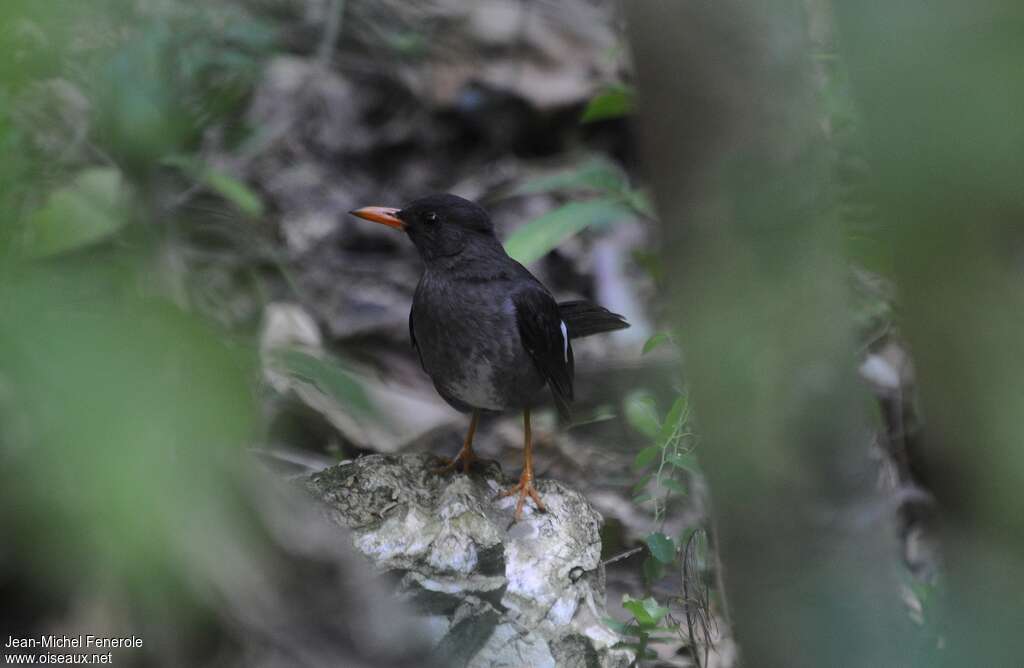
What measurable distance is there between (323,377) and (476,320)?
2.65 metres

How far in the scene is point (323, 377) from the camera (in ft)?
2.65

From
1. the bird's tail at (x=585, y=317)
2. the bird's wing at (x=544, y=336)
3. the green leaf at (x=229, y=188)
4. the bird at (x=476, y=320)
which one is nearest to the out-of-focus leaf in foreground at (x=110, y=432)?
the bird at (x=476, y=320)

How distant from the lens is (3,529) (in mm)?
610

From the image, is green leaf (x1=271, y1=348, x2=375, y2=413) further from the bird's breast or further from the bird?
the bird's breast

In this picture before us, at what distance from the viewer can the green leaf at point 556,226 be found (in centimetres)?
411

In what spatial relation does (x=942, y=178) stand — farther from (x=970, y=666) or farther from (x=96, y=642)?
(x=96, y=642)

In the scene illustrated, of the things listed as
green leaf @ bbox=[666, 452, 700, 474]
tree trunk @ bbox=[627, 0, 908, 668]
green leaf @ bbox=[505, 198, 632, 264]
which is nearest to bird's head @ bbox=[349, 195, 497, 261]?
green leaf @ bbox=[505, 198, 632, 264]

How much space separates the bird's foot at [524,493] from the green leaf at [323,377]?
85.5 inches

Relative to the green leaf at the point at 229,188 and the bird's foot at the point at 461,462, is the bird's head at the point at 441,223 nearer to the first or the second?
the bird's foot at the point at 461,462

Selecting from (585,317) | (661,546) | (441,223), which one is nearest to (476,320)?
(441,223)

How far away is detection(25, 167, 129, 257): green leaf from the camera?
115cm

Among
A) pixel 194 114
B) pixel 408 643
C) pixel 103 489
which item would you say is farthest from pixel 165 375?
pixel 194 114

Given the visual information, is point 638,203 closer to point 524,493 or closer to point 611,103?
point 611,103

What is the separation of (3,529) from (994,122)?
24.8 inches
